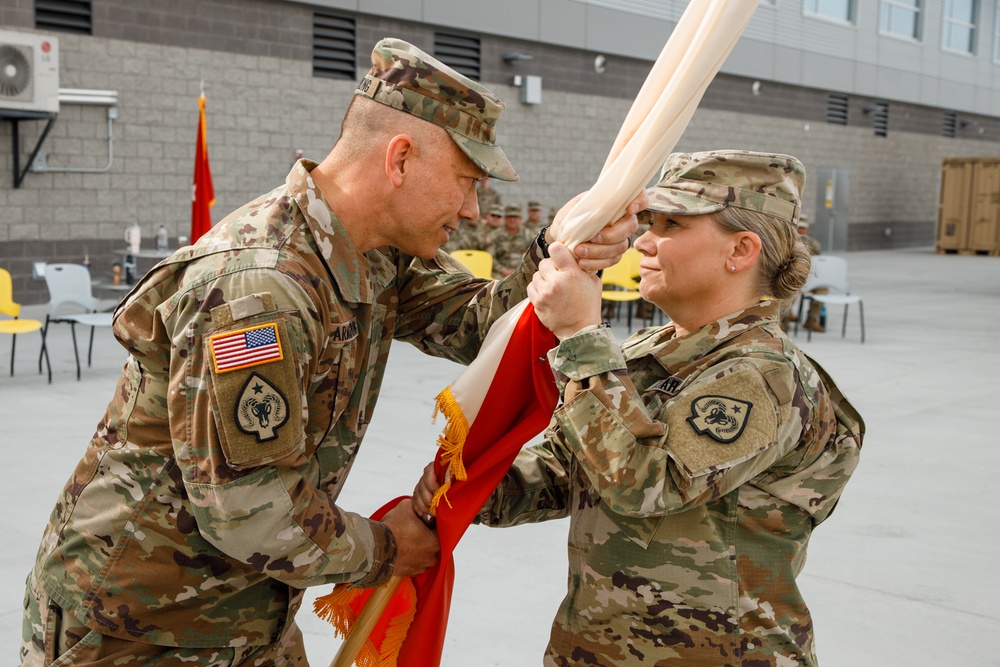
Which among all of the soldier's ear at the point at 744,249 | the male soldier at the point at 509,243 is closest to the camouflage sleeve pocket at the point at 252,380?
the soldier's ear at the point at 744,249

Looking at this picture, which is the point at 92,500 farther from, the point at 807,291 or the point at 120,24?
the point at 120,24

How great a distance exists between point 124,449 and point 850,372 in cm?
808

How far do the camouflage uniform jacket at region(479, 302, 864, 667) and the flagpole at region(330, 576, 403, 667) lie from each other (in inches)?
14.2

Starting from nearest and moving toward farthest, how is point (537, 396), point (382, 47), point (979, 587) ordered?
point (382, 47), point (537, 396), point (979, 587)

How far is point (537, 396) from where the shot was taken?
2035mm

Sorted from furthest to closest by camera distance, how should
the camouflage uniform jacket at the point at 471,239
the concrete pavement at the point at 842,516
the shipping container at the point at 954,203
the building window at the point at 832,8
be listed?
the shipping container at the point at 954,203 → the building window at the point at 832,8 → the camouflage uniform jacket at the point at 471,239 → the concrete pavement at the point at 842,516

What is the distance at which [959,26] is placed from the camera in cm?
2816

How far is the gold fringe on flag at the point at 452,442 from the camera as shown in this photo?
6.55 feet

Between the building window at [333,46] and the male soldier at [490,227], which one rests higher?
the building window at [333,46]

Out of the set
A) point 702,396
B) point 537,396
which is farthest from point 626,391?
point 537,396

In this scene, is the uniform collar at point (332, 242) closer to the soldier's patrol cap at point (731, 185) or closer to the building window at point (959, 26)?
the soldier's patrol cap at point (731, 185)

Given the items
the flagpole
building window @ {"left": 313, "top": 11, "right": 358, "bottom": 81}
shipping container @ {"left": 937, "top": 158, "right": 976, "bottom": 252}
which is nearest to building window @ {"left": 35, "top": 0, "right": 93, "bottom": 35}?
building window @ {"left": 313, "top": 11, "right": 358, "bottom": 81}

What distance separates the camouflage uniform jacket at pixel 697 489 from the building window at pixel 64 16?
11498 millimetres

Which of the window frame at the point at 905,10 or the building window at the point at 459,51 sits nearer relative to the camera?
the building window at the point at 459,51
